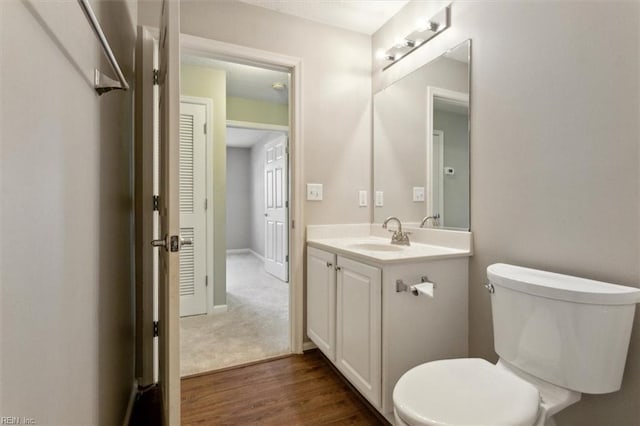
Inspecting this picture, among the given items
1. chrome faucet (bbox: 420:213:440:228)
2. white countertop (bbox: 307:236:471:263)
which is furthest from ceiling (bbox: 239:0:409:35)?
white countertop (bbox: 307:236:471:263)

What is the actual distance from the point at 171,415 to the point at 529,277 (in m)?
1.35

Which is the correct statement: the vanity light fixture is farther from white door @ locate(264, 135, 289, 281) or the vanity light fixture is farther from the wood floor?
white door @ locate(264, 135, 289, 281)

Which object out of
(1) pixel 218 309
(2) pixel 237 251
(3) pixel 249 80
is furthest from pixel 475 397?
(2) pixel 237 251

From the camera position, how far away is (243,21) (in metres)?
2.02

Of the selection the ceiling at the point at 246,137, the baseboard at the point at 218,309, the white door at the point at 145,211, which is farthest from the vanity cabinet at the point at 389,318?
the ceiling at the point at 246,137

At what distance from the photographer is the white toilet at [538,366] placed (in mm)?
903

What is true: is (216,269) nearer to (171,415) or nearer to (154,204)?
(154,204)

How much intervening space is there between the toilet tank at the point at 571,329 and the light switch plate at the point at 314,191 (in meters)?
1.34

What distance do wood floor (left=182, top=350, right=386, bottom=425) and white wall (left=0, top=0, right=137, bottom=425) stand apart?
1.50 feet

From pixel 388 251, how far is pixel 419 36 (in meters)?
1.35

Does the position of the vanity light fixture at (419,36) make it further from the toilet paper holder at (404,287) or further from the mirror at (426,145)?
the toilet paper holder at (404,287)

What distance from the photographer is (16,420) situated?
52 centimetres

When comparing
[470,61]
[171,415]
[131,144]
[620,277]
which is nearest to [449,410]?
[620,277]

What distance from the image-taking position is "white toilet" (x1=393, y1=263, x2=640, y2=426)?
903 mm
